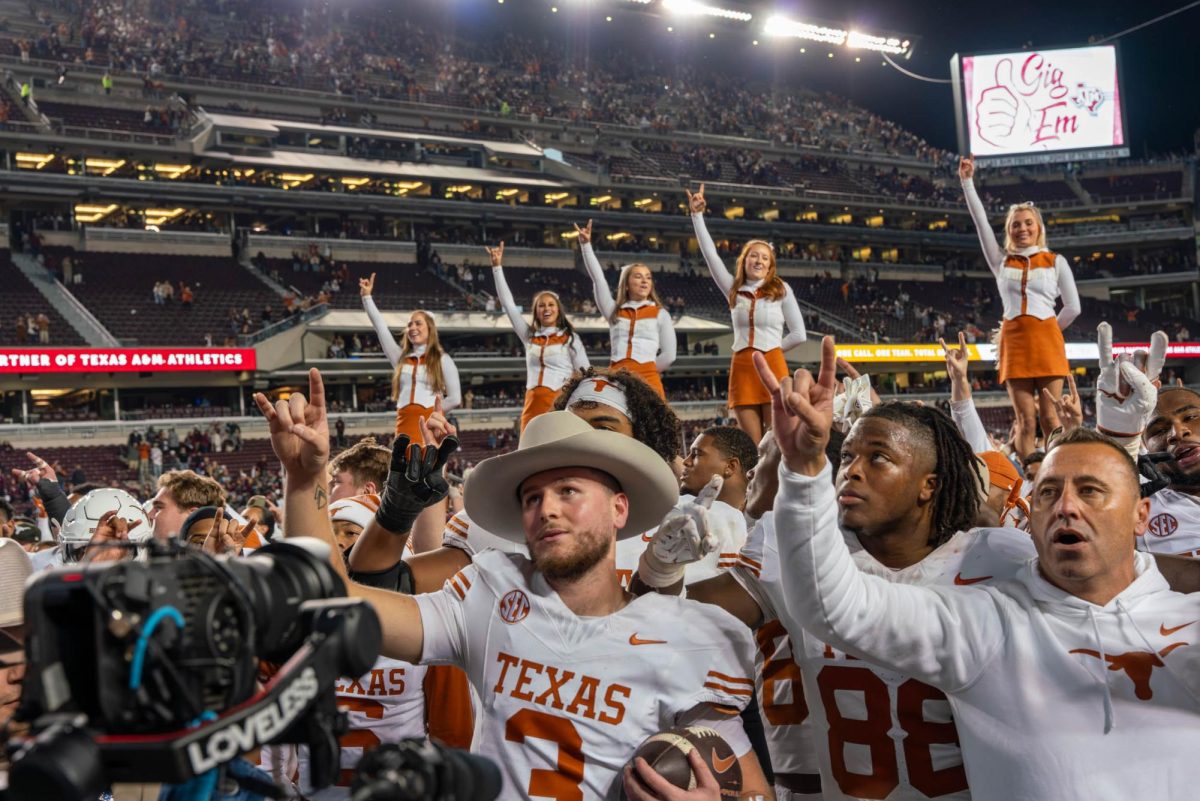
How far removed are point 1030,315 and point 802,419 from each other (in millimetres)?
7223

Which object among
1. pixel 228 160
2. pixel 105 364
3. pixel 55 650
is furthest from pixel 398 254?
pixel 55 650

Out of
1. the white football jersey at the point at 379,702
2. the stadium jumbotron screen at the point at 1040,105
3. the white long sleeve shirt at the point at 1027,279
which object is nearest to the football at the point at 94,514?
the white football jersey at the point at 379,702

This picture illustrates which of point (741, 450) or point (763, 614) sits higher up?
point (741, 450)

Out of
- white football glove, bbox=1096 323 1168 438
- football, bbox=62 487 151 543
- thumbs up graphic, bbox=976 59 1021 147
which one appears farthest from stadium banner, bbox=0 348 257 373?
white football glove, bbox=1096 323 1168 438

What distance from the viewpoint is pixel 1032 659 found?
2.66m

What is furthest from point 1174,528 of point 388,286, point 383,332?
point 388,286

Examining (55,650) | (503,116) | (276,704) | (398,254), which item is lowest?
(276,704)

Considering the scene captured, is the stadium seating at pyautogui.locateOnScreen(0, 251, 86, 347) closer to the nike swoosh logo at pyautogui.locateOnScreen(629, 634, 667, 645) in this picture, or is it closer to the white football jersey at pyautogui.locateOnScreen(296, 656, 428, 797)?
the white football jersey at pyautogui.locateOnScreen(296, 656, 428, 797)

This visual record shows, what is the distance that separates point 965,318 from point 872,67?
27735 mm

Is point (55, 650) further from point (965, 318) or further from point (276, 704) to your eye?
point (965, 318)

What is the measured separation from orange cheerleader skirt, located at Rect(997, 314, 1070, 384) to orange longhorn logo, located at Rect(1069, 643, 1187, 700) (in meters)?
6.50

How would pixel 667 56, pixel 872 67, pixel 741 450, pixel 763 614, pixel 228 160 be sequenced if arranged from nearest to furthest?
pixel 763 614 < pixel 741 450 < pixel 228 160 < pixel 667 56 < pixel 872 67

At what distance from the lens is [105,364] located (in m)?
31.6

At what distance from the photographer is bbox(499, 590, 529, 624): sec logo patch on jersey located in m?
2.84
